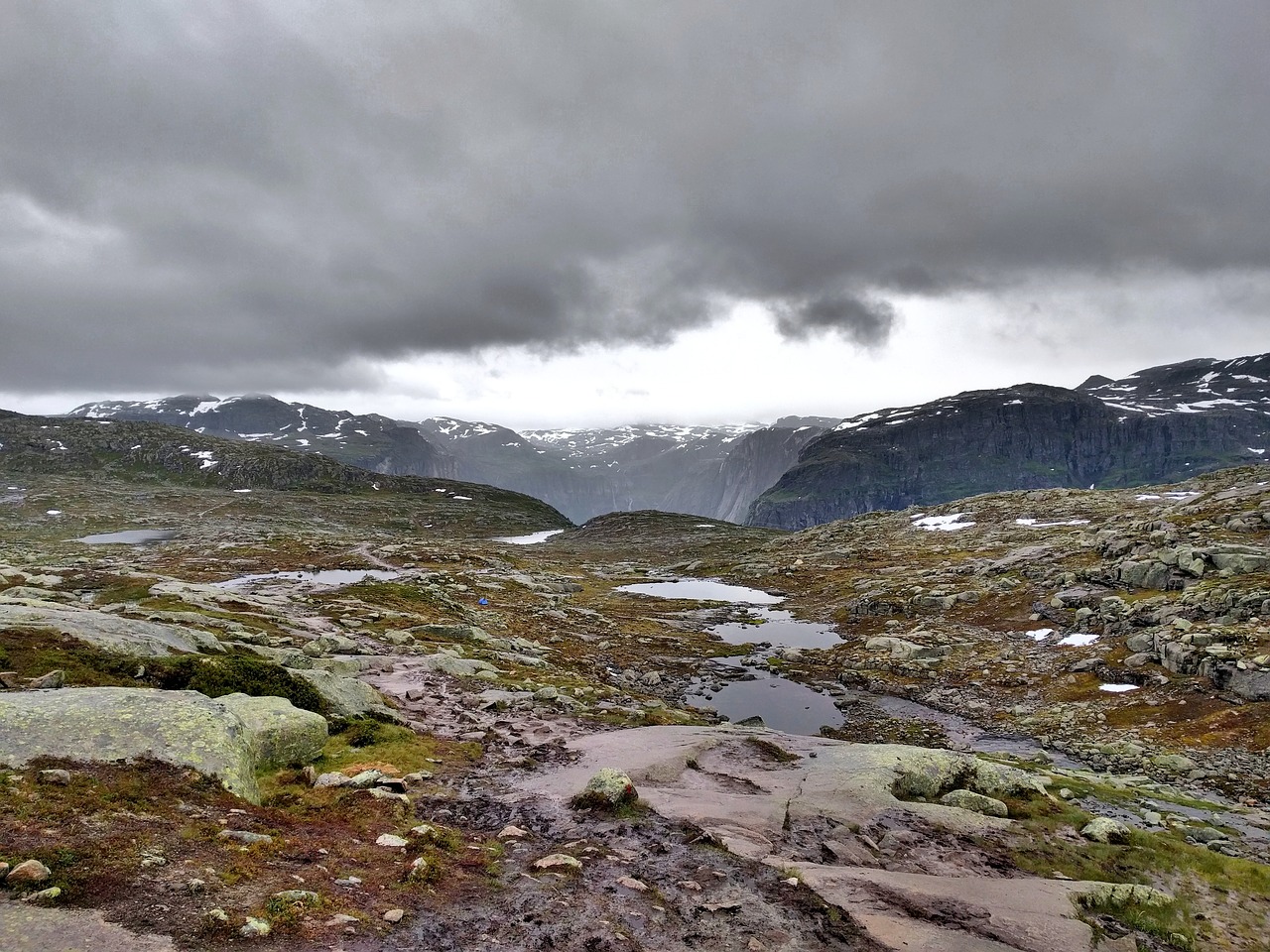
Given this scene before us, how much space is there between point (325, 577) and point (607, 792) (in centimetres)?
7230

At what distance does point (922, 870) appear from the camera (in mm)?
15633

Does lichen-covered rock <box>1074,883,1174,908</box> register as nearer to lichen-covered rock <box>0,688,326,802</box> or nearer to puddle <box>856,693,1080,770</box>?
puddle <box>856,693,1080,770</box>

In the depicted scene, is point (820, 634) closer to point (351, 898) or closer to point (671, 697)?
point (671, 697)

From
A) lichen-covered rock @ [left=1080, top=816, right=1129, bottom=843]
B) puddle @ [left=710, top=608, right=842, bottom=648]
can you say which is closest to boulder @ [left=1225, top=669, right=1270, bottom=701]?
lichen-covered rock @ [left=1080, top=816, right=1129, bottom=843]

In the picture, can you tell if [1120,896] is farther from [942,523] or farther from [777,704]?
[942,523]

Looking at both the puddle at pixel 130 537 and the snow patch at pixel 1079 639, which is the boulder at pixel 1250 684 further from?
the puddle at pixel 130 537

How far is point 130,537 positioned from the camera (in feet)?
421

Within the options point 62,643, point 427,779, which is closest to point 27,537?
point 62,643

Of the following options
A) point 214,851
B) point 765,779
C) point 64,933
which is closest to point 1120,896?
point 765,779

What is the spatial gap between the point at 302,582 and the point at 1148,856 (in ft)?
251

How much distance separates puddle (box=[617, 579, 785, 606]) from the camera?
9519cm

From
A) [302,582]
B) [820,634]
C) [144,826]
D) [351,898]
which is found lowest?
[820,634]

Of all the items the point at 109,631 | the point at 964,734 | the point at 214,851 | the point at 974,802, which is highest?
the point at 109,631

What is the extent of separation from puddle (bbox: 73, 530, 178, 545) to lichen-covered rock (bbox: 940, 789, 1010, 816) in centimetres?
14503
